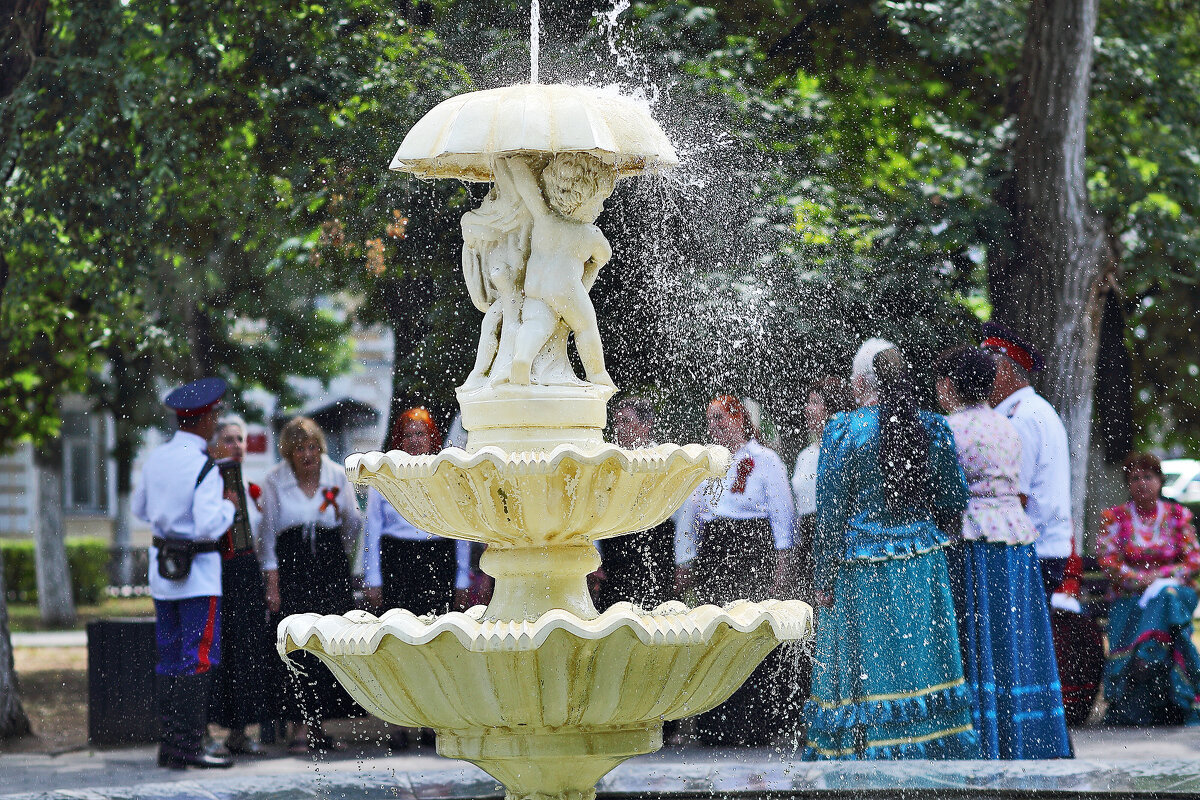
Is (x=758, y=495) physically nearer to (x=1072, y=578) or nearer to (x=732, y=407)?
(x=732, y=407)

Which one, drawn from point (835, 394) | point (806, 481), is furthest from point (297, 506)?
point (835, 394)

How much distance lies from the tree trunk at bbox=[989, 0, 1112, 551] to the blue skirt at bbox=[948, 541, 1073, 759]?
2849 millimetres

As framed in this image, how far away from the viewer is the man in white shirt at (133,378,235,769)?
23.6 feet

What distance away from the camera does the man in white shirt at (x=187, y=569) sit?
23.6 feet

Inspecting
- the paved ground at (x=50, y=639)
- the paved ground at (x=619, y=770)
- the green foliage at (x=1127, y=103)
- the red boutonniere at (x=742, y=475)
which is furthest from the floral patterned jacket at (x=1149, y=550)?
the paved ground at (x=50, y=639)

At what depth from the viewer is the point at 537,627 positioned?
3637 millimetres

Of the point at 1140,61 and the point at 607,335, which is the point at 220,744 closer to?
the point at 607,335

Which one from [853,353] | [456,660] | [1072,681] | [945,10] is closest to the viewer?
[456,660]

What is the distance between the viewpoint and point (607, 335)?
29.3 ft

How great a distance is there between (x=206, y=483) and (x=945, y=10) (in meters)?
6.24

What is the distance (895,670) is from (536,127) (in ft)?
11.1

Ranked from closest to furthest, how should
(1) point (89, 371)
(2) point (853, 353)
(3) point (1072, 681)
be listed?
(3) point (1072, 681)
(2) point (853, 353)
(1) point (89, 371)

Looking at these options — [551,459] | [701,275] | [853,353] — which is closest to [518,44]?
[701,275]

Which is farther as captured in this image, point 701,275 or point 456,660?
point 701,275
